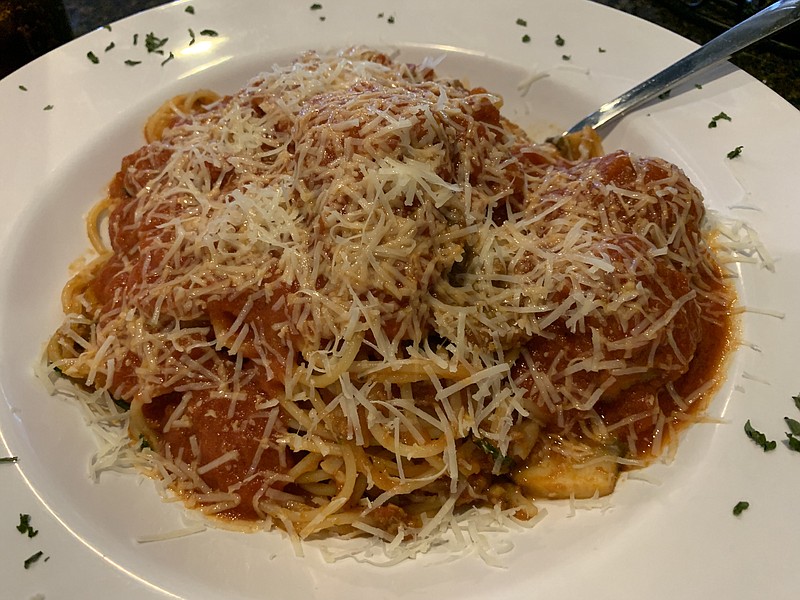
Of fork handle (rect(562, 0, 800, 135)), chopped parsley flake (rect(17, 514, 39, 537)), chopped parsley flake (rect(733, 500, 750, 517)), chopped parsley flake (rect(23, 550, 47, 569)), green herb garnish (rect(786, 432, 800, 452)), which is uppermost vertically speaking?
fork handle (rect(562, 0, 800, 135))

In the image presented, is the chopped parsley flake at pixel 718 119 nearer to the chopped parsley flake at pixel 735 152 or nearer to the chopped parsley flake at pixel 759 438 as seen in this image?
the chopped parsley flake at pixel 735 152

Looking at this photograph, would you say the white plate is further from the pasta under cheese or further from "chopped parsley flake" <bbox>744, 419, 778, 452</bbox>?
the pasta under cheese

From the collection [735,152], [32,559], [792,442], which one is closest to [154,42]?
[32,559]

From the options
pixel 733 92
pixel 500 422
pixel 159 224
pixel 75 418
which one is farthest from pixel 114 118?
pixel 733 92

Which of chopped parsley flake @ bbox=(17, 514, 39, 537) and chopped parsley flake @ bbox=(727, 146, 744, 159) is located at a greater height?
chopped parsley flake @ bbox=(727, 146, 744, 159)

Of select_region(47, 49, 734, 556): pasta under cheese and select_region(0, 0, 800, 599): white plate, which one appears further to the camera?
select_region(47, 49, 734, 556): pasta under cheese

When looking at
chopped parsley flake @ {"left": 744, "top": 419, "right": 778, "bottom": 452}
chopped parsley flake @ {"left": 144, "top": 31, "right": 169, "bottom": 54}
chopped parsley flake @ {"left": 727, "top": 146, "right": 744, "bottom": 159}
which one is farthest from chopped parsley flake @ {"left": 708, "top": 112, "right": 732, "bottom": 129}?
chopped parsley flake @ {"left": 144, "top": 31, "right": 169, "bottom": 54}

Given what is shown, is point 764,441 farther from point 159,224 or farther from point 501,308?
point 159,224
